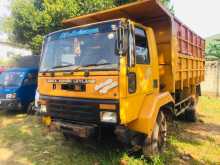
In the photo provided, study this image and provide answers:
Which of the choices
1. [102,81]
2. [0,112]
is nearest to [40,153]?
[102,81]

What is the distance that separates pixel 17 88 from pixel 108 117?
6284mm

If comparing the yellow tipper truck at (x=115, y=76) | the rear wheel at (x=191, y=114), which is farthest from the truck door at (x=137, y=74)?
the rear wheel at (x=191, y=114)

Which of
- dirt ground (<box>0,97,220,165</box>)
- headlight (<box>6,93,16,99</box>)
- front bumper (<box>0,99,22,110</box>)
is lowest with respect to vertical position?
dirt ground (<box>0,97,220,165</box>)

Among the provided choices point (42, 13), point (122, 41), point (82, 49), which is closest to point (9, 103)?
point (42, 13)

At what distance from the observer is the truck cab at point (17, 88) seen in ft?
29.4

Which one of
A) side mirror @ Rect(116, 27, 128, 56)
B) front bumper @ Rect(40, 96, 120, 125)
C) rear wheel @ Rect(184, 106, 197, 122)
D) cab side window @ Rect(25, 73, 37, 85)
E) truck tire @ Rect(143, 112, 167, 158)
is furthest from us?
cab side window @ Rect(25, 73, 37, 85)

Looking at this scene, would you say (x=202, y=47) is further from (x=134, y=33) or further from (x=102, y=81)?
(x=102, y=81)

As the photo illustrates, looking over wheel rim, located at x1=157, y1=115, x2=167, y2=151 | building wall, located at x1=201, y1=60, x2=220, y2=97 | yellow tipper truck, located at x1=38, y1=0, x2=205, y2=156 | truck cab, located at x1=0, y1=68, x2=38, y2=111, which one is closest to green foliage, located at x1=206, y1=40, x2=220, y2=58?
building wall, located at x1=201, y1=60, x2=220, y2=97

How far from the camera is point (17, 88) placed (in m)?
9.11

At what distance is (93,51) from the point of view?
4129 mm

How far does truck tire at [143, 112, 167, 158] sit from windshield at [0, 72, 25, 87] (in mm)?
6128

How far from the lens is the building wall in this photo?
13855 mm

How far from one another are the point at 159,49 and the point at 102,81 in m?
2.09

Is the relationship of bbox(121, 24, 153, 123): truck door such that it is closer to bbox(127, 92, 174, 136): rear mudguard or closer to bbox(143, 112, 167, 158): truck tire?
bbox(127, 92, 174, 136): rear mudguard
